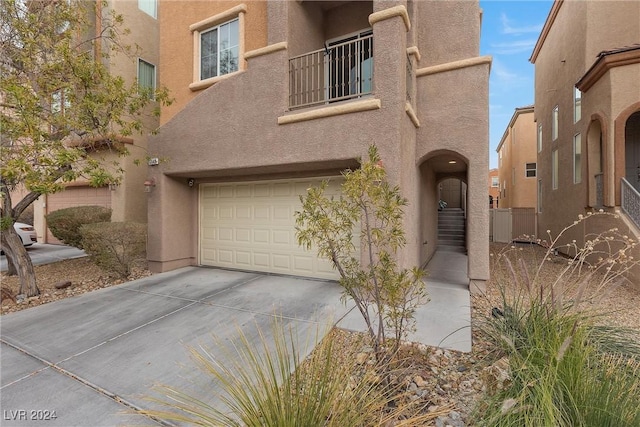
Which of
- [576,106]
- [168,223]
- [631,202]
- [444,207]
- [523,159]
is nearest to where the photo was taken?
[631,202]

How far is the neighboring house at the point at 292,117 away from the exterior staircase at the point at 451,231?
7.08m

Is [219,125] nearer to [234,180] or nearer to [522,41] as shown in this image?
[234,180]

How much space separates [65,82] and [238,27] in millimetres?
4186

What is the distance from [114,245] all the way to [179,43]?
600 centimetres

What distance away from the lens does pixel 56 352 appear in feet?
13.0

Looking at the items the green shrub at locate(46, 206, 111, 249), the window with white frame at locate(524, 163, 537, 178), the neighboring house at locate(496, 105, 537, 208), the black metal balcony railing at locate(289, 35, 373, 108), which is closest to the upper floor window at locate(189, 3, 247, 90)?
the black metal balcony railing at locate(289, 35, 373, 108)

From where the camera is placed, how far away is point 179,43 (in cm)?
851

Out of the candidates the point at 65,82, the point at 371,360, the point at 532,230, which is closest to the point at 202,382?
the point at 371,360

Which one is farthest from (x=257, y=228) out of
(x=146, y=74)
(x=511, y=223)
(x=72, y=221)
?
(x=511, y=223)

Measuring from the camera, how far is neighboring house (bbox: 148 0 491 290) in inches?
222

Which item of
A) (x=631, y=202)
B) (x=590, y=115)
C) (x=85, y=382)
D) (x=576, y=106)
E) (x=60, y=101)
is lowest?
(x=85, y=382)

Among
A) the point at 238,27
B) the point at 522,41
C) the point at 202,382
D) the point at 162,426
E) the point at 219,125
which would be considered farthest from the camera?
the point at 522,41

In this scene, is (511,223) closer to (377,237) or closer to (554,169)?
(554,169)

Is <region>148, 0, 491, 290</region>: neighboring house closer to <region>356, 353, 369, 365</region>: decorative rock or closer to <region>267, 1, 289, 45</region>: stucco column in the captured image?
<region>267, 1, 289, 45</region>: stucco column
